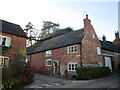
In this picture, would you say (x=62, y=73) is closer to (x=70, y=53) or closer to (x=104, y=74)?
(x=70, y=53)

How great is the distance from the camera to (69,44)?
22.5 m

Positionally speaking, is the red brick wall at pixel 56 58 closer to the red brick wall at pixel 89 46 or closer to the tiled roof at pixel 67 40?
the tiled roof at pixel 67 40

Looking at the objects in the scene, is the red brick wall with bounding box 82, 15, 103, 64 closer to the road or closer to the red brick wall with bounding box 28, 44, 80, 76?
the red brick wall with bounding box 28, 44, 80, 76

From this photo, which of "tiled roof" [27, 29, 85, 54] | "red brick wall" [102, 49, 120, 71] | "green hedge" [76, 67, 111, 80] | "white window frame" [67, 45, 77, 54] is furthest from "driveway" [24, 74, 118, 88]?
"red brick wall" [102, 49, 120, 71]

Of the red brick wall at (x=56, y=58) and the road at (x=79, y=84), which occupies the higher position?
the red brick wall at (x=56, y=58)

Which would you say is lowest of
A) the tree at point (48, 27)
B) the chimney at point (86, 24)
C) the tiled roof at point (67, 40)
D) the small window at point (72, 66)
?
the small window at point (72, 66)

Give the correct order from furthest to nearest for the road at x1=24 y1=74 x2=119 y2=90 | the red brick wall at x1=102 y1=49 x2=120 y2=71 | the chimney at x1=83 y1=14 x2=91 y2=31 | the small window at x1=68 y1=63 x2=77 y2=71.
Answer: the red brick wall at x1=102 y1=49 x2=120 y2=71 → the chimney at x1=83 y1=14 x2=91 y2=31 → the small window at x1=68 y1=63 x2=77 y2=71 → the road at x1=24 y1=74 x2=119 y2=90

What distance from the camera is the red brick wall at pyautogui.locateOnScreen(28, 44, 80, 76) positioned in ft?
72.2

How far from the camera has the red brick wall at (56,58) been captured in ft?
72.2

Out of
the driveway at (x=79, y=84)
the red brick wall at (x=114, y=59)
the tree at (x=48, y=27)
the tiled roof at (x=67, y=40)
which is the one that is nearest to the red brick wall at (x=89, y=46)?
the tiled roof at (x=67, y=40)

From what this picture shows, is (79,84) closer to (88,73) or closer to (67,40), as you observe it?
(88,73)

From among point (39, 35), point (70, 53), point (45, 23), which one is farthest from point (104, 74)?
point (45, 23)

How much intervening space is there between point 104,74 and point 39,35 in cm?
3926

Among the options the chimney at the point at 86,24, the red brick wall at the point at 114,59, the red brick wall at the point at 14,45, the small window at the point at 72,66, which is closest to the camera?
the red brick wall at the point at 14,45
